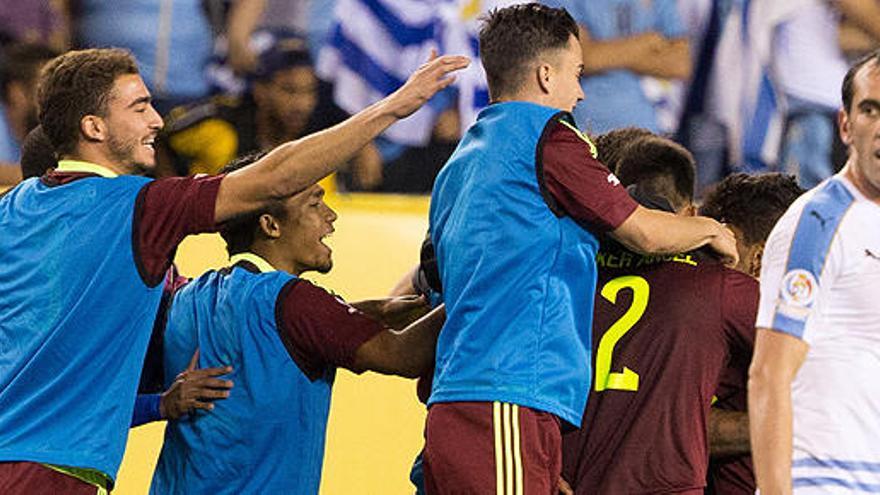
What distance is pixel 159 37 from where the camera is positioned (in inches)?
342

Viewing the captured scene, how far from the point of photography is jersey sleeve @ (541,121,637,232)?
3600 mm

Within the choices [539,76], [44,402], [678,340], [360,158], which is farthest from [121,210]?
[360,158]

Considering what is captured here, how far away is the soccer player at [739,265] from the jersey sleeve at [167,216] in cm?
139

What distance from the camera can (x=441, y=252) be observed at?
3773 millimetres

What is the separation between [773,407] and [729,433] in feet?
3.43

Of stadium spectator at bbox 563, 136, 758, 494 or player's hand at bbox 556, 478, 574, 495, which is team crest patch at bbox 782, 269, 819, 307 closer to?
stadium spectator at bbox 563, 136, 758, 494

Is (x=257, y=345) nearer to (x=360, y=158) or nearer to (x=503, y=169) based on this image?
(x=503, y=169)

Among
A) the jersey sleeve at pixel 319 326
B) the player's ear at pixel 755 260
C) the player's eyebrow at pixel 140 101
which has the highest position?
the player's eyebrow at pixel 140 101

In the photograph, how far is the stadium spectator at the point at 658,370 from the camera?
3891 millimetres

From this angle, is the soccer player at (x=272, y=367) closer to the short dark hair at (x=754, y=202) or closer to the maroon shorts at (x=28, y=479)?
the maroon shorts at (x=28, y=479)

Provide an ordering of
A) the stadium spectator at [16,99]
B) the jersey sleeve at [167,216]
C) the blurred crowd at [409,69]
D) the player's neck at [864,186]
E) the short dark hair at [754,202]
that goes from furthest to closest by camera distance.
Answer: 1. the blurred crowd at [409,69]
2. the stadium spectator at [16,99]
3. the short dark hair at [754,202]
4. the jersey sleeve at [167,216]
5. the player's neck at [864,186]

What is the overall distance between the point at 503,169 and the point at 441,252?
0.26 m

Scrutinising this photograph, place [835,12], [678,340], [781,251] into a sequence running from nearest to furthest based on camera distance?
[781,251]
[678,340]
[835,12]

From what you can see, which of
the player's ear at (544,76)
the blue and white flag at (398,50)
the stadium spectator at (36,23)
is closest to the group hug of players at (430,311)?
the player's ear at (544,76)
